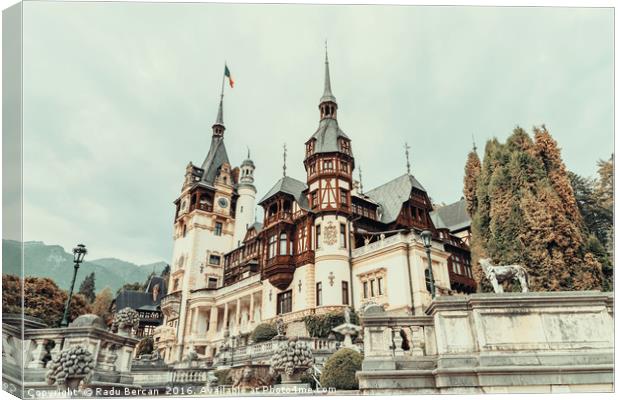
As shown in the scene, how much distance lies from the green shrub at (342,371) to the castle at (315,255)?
16.5 m

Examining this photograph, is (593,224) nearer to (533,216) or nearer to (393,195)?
(533,216)

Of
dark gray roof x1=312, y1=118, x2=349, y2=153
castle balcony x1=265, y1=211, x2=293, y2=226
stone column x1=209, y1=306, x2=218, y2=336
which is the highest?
dark gray roof x1=312, y1=118, x2=349, y2=153

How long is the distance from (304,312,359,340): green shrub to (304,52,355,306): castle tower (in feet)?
5.75

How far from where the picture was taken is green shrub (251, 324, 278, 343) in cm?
2959

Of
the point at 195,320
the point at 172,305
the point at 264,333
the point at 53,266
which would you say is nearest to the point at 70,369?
the point at 264,333

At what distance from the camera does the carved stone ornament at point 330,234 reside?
31.8 m

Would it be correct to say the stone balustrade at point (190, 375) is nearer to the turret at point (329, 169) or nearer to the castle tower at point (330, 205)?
the castle tower at point (330, 205)

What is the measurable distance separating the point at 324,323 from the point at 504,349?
2036 centimetres

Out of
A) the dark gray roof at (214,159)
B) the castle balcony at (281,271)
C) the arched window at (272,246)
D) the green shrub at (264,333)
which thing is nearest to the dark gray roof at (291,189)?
the arched window at (272,246)

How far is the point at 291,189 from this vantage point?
36781 mm

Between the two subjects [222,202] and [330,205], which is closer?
[330,205]

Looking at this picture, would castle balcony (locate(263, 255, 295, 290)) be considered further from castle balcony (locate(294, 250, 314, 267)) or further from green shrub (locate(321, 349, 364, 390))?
green shrub (locate(321, 349, 364, 390))

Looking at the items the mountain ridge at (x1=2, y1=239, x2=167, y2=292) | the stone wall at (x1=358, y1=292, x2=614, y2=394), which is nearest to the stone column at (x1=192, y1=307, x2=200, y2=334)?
the mountain ridge at (x1=2, y1=239, x2=167, y2=292)

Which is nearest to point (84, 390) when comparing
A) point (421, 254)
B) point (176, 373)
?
point (176, 373)
